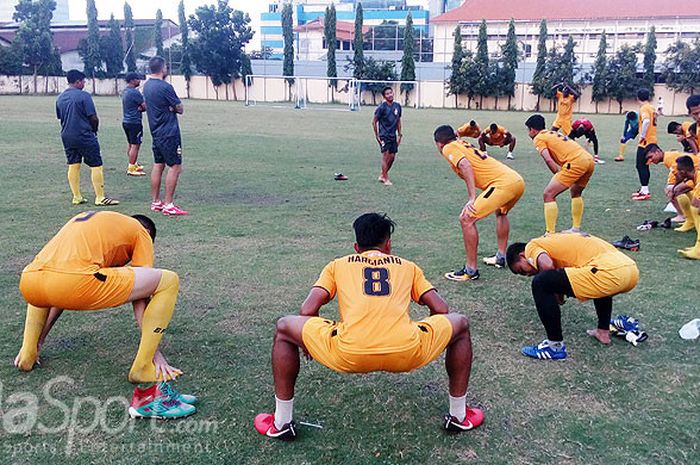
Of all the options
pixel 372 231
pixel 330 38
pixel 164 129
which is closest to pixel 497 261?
pixel 372 231

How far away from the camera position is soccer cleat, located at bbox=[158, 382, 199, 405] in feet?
13.2

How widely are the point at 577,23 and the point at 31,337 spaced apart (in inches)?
2419

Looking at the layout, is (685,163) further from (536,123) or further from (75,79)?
(75,79)

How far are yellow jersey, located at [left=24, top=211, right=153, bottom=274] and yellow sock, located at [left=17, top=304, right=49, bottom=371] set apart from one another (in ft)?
1.67

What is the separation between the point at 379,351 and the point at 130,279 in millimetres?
1817

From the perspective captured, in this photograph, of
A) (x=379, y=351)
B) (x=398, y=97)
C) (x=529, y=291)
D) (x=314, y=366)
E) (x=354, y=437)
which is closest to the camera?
(x=379, y=351)

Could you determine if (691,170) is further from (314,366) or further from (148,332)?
(148,332)

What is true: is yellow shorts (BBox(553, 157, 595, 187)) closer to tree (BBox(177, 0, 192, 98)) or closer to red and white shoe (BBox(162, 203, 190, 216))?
red and white shoe (BBox(162, 203, 190, 216))

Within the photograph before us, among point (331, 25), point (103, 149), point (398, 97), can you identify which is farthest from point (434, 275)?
point (331, 25)

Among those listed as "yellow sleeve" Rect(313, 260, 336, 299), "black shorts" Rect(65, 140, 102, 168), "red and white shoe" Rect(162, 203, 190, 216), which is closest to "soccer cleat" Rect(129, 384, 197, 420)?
"yellow sleeve" Rect(313, 260, 336, 299)

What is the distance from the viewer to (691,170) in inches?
324

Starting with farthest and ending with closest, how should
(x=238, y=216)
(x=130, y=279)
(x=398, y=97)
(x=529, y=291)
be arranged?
1. (x=398, y=97)
2. (x=238, y=216)
3. (x=529, y=291)
4. (x=130, y=279)

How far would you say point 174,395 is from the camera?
159 inches

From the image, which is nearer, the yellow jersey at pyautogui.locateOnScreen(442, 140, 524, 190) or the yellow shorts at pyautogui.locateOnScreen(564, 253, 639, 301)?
the yellow shorts at pyautogui.locateOnScreen(564, 253, 639, 301)
